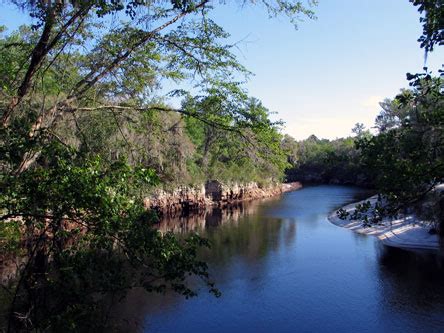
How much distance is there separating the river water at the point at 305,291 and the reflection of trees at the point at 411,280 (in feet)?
0.11

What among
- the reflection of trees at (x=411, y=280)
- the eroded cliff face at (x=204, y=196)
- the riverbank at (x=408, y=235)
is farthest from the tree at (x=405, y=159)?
the eroded cliff face at (x=204, y=196)

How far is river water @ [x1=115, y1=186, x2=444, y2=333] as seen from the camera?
1317cm

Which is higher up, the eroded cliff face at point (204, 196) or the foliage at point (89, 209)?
the foliage at point (89, 209)

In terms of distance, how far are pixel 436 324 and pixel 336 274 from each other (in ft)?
17.2

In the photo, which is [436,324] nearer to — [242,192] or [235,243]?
[235,243]

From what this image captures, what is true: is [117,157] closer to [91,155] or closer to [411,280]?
[91,155]

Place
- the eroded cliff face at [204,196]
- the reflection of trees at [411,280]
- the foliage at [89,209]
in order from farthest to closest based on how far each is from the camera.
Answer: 1. the eroded cliff face at [204,196]
2. the reflection of trees at [411,280]
3. the foliage at [89,209]

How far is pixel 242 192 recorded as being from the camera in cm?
4569

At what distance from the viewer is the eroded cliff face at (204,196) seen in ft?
112

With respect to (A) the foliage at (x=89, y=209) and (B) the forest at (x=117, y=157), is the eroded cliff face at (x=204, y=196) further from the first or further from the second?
(A) the foliage at (x=89, y=209)

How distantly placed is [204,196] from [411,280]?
81.0 feet

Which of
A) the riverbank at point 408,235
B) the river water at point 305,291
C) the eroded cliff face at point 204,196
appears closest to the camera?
the river water at point 305,291

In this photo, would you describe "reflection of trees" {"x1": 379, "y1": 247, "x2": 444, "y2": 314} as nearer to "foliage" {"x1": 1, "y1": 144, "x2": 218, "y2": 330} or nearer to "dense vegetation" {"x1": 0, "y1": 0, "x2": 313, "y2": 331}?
"dense vegetation" {"x1": 0, "y1": 0, "x2": 313, "y2": 331}

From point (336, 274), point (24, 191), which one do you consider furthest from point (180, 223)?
point (24, 191)
